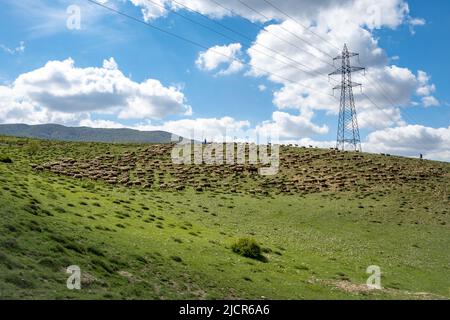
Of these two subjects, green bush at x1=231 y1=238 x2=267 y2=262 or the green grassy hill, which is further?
green bush at x1=231 y1=238 x2=267 y2=262

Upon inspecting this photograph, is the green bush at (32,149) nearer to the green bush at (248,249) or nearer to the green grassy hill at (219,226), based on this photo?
the green grassy hill at (219,226)

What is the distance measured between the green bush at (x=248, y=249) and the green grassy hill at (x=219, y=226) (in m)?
1.29

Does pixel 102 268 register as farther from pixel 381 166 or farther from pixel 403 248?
pixel 381 166

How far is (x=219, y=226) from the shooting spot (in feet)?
181

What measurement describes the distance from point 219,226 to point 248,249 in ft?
51.5

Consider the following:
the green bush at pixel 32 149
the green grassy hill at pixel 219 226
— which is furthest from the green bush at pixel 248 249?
the green bush at pixel 32 149

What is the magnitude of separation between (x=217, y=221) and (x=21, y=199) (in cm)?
2767

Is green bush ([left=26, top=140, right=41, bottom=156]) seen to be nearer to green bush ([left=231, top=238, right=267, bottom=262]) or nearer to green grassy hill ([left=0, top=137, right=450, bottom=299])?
green grassy hill ([left=0, top=137, right=450, bottom=299])

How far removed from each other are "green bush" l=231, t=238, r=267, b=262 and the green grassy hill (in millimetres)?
1286

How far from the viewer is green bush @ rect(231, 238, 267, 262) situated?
39.2m

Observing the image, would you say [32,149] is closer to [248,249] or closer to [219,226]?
[219,226]

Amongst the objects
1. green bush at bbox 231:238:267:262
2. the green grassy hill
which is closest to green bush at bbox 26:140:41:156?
the green grassy hill

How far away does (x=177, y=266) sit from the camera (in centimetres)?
3023

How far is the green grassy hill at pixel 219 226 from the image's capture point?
25.3 meters
